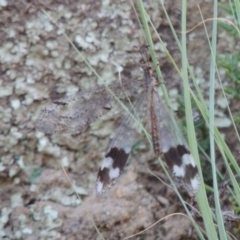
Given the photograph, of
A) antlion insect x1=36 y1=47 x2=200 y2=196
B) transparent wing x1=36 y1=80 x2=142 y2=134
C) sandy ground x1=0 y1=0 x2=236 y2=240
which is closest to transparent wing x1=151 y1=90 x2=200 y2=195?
antlion insect x1=36 y1=47 x2=200 y2=196

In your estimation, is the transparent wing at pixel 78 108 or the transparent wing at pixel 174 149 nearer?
the transparent wing at pixel 174 149

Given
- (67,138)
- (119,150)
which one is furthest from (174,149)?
(67,138)

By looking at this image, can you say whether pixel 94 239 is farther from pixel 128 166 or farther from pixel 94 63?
pixel 94 63

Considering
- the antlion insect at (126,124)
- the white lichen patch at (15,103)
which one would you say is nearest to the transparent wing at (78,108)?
the antlion insect at (126,124)

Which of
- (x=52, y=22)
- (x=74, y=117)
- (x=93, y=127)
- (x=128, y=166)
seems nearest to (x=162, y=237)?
(x=128, y=166)

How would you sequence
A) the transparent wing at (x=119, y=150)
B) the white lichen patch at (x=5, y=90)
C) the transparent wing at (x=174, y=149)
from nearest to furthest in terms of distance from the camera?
the transparent wing at (x=174, y=149) → the transparent wing at (x=119, y=150) → the white lichen patch at (x=5, y=90)

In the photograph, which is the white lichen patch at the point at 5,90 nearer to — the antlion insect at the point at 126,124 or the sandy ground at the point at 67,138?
the sandy ground at the point at 67,138

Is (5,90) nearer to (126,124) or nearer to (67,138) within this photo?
(67,138)
